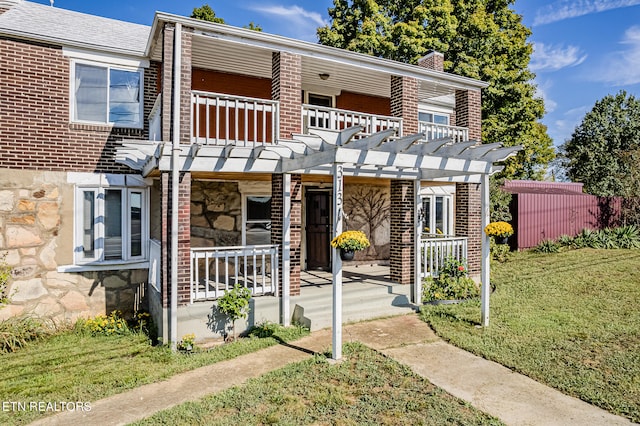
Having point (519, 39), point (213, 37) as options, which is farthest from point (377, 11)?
point (213, 37)

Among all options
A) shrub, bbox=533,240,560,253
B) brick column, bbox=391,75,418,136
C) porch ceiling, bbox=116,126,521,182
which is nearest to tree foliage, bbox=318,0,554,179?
shrub, bbox=533,240,560,253

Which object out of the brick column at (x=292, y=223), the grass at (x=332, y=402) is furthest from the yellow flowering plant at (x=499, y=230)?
the brick column at (x=292, y=223)

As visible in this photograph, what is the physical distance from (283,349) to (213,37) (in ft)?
18.2

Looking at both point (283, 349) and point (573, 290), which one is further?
point (573, 290)

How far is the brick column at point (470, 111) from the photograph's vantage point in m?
10.4

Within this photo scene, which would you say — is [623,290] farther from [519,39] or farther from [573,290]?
[519,39]

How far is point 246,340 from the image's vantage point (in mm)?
6906

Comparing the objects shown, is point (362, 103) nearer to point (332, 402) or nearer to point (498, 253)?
point (498, 253)

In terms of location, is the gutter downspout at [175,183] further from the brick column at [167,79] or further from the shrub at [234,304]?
the shrub at [234,304]

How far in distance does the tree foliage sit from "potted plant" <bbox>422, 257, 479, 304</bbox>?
1298cm

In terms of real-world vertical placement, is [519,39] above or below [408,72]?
above

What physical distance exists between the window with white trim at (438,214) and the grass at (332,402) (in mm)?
8231

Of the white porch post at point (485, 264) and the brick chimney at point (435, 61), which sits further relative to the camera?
the brick chimney at point (435, 61)

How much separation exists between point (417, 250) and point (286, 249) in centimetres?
322
